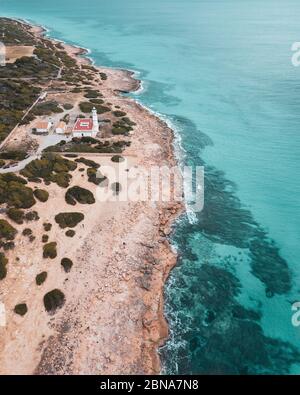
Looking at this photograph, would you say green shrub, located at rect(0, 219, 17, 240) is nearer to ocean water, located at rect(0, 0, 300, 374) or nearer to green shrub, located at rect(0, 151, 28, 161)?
green shrub, located at rect(0, 151, 28, 161)

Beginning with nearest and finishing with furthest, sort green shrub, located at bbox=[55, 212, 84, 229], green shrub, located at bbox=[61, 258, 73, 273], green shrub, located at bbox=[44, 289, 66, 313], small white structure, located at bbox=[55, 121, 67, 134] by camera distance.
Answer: green shrub, located at bbox=[44, 289, 66, 313]
green shrub, located at bbox=[61, 258, 73, 273]
green shrub, located at bbox=[55, 212, 84, 229]
small white structure, located at bbox=[55, 121, 67, 134]

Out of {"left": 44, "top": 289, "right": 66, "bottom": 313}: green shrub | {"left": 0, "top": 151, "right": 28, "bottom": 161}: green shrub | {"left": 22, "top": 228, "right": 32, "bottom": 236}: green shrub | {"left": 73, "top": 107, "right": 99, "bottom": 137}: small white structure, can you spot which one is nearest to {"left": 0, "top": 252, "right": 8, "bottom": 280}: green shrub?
{"left": 22, "top": 228, "right": 32, "bottom": 236}: green shrub

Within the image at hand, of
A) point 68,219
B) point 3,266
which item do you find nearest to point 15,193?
point 68,219

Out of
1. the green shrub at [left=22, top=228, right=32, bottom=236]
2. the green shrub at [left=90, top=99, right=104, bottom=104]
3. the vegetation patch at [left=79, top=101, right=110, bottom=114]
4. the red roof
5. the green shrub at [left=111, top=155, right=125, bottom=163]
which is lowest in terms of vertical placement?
the green shrub at [left=90, top=99, right=104, bottom=104]

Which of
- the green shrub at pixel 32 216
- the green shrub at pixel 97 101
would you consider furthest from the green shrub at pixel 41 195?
the green shrub at pixel 97 101

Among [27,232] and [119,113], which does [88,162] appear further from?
[119,113]

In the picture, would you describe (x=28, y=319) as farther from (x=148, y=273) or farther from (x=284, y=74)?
(x=284, y=74)
